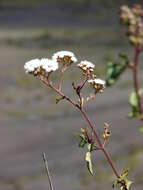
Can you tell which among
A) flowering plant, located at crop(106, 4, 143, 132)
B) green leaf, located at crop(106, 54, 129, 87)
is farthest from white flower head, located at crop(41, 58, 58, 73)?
green leaf, located at crop(106, 54, 129, 87)

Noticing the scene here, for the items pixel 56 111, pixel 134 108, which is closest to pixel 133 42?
Result: pixel 134 108

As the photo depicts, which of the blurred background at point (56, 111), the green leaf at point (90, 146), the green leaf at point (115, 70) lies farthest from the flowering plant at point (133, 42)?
the blurred background at point (56, 111)

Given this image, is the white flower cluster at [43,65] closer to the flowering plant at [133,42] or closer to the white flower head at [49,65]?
the white flower head at [49,65]

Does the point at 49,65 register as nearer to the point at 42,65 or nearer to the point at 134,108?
the point at 42,65

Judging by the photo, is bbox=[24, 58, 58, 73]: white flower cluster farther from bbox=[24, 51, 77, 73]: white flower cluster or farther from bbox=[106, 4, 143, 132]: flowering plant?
bbox=[106, 4, 143, 132]: flowering plant

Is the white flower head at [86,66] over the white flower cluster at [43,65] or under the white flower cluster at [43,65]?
over
